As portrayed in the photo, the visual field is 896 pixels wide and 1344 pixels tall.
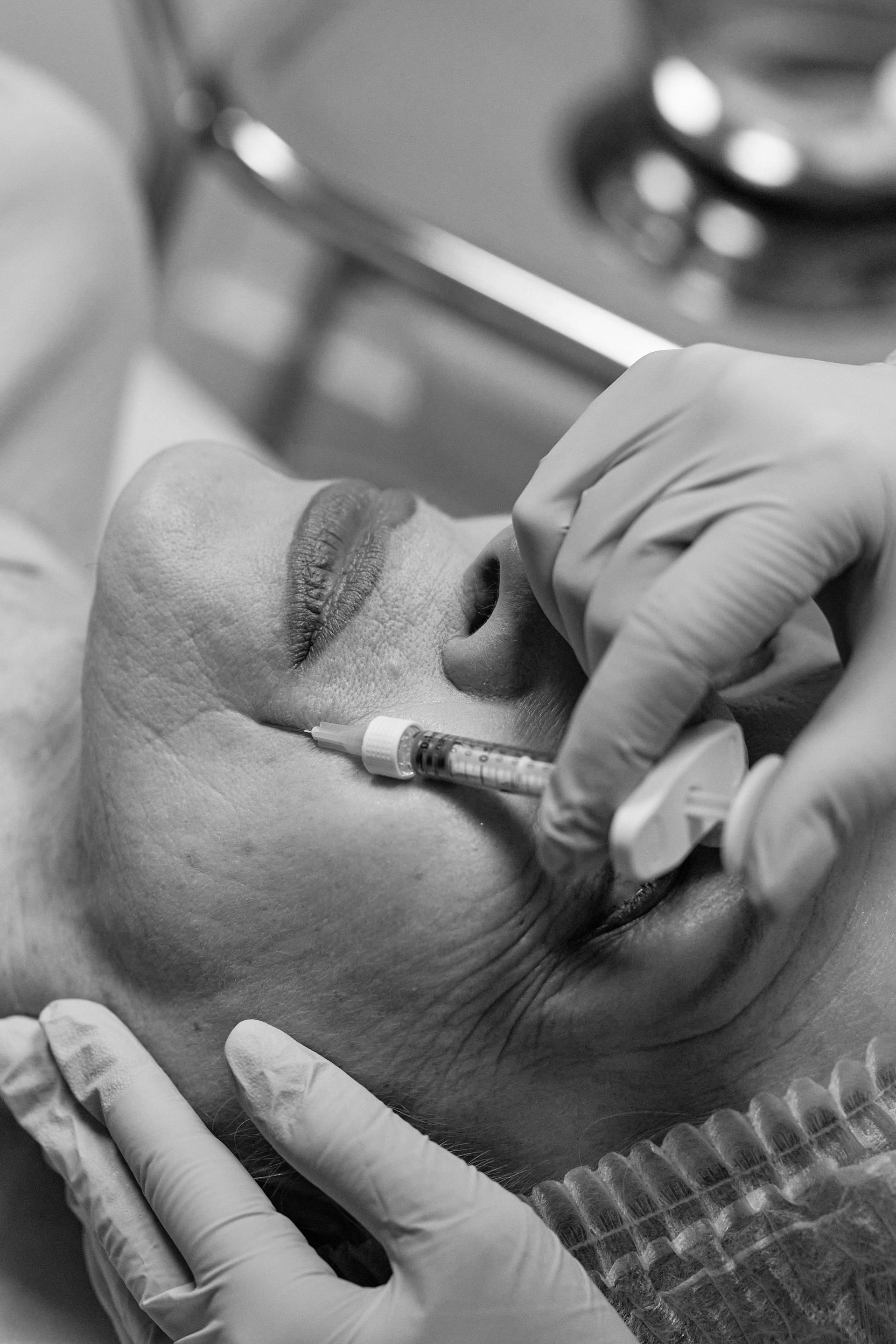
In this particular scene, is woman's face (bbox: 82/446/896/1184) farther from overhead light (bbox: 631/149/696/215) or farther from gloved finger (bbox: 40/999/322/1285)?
overhead light (bbox: 631/149/696/215)

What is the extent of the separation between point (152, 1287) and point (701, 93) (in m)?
2.06

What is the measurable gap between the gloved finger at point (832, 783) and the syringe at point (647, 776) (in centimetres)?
2

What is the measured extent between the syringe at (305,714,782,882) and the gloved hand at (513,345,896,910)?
23 mm

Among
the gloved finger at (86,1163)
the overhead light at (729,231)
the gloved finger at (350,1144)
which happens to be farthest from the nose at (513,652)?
the overhead light at (729,231)

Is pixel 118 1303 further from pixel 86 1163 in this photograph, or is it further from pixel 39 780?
pixel 39 780

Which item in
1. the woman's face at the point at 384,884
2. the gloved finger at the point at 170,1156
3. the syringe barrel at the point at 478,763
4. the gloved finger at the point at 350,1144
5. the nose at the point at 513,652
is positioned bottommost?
the gloved finger at the point at 170,1156

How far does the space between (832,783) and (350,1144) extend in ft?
1.38

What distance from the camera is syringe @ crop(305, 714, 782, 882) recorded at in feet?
2.52

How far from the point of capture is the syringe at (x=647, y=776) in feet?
2.52

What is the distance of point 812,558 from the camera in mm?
825

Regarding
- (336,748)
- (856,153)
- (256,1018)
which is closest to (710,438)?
(336,748)

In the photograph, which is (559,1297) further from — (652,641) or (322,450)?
(322,450)

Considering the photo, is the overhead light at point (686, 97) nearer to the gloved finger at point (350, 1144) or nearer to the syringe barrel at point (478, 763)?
the syringe barrel at point (478, 763)

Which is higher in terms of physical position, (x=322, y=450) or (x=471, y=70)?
(x=471, y=70)
